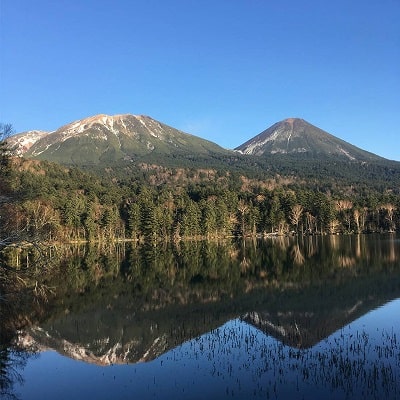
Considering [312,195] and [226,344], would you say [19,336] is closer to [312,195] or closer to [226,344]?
[226,344]

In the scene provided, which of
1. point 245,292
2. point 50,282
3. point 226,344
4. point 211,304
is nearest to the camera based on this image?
point 226,344

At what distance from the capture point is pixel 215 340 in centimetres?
2039

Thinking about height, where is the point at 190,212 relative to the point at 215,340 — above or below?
above

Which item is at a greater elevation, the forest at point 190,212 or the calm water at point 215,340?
the forest at point 190,212

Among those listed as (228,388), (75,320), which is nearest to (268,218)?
(75,320)

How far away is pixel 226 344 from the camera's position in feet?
64.7

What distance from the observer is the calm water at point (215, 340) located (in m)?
14.7

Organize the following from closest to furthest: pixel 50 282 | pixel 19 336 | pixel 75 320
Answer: pixel 19 336, pixel 75 320, pixel 50 282

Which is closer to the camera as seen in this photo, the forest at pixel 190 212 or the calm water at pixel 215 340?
the calm water at pixel 215 340

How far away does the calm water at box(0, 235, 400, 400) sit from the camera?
14656 mm

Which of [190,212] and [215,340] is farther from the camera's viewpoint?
[190,212]

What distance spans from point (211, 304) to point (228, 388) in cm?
1377

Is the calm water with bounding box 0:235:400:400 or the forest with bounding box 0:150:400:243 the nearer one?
the calm water with bounding box 0:235:400:400

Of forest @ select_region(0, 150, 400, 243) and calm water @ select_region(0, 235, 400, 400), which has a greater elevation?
forest @ select_region(0, 150, 400, 243)
